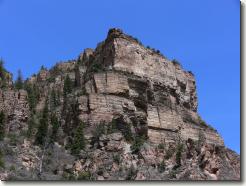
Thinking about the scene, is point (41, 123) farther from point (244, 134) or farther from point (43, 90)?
point (244, 134)

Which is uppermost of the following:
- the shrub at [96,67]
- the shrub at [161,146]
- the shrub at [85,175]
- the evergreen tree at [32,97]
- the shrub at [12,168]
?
the shrub at [96,67]

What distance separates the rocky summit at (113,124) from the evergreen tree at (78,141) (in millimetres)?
107

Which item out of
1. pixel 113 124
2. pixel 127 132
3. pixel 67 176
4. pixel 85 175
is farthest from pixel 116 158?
pixel 113 124

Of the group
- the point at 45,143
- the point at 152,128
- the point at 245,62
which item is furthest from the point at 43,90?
the point at 245,62

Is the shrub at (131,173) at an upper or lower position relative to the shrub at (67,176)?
upper

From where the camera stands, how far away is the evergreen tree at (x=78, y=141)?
2901 inches

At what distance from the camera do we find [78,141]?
75.5 m

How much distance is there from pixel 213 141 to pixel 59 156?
29.8m

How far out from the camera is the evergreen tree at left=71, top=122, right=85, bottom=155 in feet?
242

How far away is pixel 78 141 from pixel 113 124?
6830mm

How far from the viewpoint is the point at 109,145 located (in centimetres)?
7462

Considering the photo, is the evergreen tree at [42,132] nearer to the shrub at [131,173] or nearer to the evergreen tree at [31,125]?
the evergreen tree at [31,125]

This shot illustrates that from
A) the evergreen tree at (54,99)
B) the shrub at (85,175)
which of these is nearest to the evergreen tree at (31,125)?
the evergreen tree at (54,99)

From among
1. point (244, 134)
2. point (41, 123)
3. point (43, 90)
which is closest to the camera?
point (244, 134)
